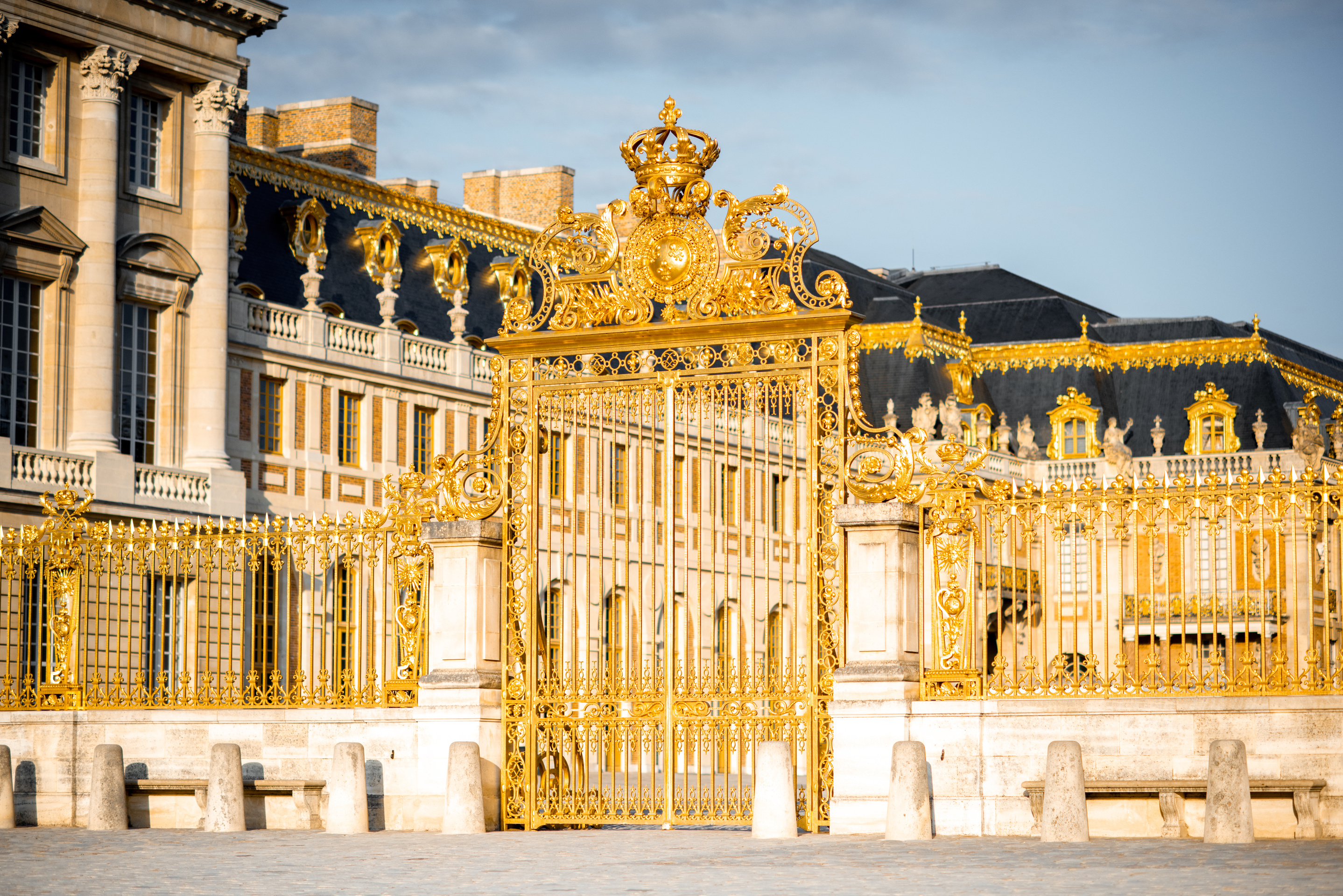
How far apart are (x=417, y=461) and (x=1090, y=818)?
90.8ft

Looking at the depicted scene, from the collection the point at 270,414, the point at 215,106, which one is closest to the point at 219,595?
the point at 215,106

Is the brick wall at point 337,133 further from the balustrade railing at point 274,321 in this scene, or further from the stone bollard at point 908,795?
the stone bollard at point 908,795

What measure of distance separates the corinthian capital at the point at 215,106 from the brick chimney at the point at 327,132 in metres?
12.1

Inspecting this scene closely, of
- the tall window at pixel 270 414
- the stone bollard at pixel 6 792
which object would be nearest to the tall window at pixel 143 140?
the tall window at pixel 270 414

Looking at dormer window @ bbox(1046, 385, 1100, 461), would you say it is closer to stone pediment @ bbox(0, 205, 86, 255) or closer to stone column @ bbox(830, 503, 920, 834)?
stone pediment @ bbox(0, 205, 86, 255)

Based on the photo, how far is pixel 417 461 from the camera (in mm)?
41969

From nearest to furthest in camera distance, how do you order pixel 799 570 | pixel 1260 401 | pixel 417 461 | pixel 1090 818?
1. pixel 1090 818
2. pixel 799 570
3. pixel 417 461
4. pixel 1260 401

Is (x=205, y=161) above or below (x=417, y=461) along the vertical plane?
above

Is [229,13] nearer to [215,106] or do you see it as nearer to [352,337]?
[215,106]

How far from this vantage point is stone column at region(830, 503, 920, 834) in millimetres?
16141

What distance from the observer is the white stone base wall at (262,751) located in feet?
57.9

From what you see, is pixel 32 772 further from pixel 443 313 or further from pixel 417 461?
pixel 443 313

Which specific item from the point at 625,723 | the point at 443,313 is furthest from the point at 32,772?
the point at 443,313

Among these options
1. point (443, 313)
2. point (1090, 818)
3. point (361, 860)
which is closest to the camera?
point (361, 860)
